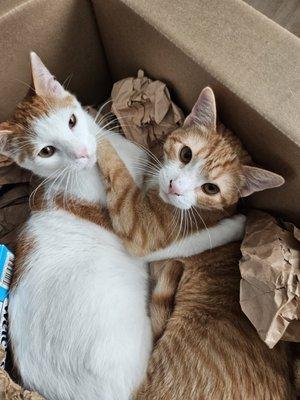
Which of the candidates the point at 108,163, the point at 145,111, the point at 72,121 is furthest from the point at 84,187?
the point at 145,111

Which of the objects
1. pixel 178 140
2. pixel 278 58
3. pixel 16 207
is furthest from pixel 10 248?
pixel 278 58

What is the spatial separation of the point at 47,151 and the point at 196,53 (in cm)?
54

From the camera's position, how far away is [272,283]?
1.12 meters

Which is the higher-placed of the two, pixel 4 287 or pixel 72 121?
pixel 72 121

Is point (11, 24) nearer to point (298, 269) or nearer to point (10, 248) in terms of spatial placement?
point (10, 248)

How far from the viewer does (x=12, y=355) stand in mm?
1354

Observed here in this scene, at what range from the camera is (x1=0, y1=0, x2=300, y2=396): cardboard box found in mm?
1121

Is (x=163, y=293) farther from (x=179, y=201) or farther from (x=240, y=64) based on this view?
(x=240, y=64)

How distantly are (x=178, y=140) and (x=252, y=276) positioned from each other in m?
0.47

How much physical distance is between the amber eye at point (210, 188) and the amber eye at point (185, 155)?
10 cm

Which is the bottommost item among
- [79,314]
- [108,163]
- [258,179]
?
[79,314]

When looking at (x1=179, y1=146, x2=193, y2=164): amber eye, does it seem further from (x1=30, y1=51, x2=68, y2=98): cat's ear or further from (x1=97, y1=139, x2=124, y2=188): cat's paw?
(x1=30, y1=51, x2=68, y2=98): cat's ear

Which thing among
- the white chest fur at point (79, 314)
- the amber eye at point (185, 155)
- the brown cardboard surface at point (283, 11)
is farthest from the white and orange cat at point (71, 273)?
the brown cardboard surface at point (283, 11)

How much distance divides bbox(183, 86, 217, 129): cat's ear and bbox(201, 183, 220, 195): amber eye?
0.17 meters
